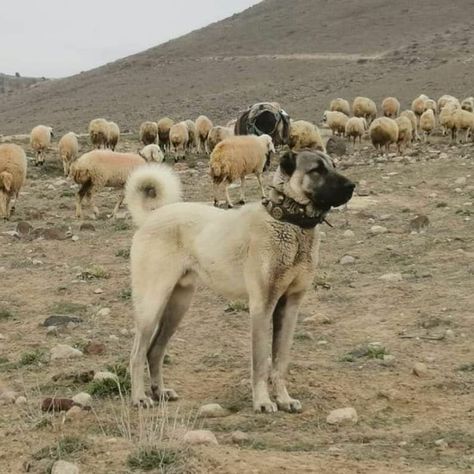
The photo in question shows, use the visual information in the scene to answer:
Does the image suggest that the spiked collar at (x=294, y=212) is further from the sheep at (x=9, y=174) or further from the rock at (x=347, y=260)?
the sheep at (x=9, y=174)

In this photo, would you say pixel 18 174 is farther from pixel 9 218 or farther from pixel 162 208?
Result: pixel 162 208

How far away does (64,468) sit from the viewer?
4227mm

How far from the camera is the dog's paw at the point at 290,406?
18.0 ft

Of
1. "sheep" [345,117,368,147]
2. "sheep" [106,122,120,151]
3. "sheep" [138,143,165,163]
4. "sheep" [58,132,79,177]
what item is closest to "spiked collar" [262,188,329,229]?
"sheep" [138,143,165,163]

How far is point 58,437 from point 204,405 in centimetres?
109

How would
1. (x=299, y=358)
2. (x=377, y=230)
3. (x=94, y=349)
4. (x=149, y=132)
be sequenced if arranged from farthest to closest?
1. (x=149, y=132)
2. (x=377, y=230)
3. (x=94, y=349)
4. (x=299, y=358)

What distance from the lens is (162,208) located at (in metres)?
6.07

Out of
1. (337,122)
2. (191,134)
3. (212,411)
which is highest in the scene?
(212,411)

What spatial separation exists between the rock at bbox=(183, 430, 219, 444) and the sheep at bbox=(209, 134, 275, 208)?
10385 mm

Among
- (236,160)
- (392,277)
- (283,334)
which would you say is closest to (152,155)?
(236,160)

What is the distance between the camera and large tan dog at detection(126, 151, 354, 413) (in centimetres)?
544

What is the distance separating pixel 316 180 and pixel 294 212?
25 cm

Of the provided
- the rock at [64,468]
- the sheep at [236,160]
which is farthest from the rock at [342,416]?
the sheep at [236,160]

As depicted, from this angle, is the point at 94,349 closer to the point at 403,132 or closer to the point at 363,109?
the point at 403,132
